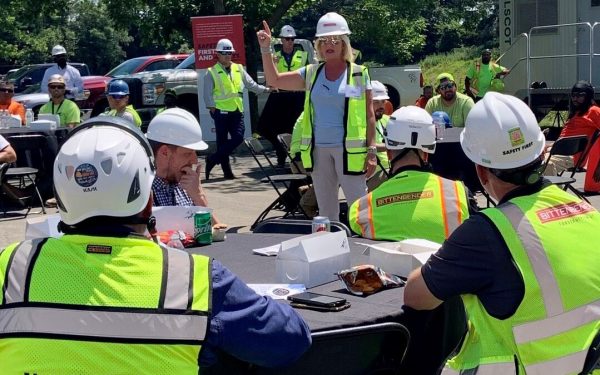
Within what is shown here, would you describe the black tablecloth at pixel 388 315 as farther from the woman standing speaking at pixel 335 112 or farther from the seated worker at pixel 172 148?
the woman standing speaking at pixel 335 112

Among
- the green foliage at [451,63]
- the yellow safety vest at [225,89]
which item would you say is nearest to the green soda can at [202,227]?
the yellow safety vest at [225,89]

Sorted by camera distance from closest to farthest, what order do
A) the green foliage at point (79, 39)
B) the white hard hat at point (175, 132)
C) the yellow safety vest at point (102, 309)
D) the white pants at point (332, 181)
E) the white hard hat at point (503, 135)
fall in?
the yellow safety vest at point (102, 309)
the white hard hat at point (503, 135)
the white hard hat at point (175, 132)
the white pants at point (332, 181)
the green foliage at point (79, 39)

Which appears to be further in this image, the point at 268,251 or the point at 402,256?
the point at 268,251

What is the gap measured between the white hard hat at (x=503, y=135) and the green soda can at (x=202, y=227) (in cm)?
174

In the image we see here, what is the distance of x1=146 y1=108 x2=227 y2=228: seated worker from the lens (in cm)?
531

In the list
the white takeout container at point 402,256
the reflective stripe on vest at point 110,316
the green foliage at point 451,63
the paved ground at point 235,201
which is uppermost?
the reflective stripe on vest at point 110,316

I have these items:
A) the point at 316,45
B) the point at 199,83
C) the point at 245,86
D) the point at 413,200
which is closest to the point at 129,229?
the point at 413,200

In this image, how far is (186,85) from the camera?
1964 centimetres

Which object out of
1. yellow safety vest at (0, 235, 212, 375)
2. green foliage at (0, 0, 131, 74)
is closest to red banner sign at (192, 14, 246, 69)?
yellow safety vest at (0, 235, 212, 375)

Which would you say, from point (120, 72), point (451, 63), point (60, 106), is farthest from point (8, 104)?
point (451, 63)

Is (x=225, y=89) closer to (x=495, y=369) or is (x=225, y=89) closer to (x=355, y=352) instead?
(x=355, y=352)

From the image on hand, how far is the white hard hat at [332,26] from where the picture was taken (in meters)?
7.30

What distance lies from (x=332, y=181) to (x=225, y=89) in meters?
6.85

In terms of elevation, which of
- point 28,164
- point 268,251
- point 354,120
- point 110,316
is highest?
point 110,316
